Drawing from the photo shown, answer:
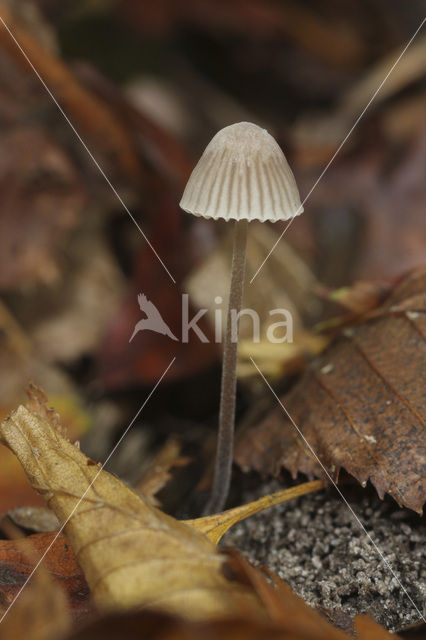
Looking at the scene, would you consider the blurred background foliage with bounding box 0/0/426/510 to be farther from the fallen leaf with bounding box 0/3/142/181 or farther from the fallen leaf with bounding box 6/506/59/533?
the fallen leaf with bounding box 6/506/59/533

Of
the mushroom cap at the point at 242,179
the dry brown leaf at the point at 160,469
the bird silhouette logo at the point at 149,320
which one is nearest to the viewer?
the mushroom cap at the point at 242,179

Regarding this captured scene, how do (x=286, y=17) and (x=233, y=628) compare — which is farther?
(x=286, y=17)

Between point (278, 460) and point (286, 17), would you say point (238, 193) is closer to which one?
point (278, 460)

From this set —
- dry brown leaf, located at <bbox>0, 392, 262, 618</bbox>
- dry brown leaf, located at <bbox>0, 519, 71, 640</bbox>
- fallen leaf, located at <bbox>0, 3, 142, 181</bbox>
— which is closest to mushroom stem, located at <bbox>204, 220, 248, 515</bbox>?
dry brown leaf, located at <bbox>0, 392, 262, 618</bbox>

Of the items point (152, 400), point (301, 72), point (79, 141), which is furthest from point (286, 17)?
point (152, 400)

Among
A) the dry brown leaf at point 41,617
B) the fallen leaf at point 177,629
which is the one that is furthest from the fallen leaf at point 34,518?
the fallen leaf at point 177,629

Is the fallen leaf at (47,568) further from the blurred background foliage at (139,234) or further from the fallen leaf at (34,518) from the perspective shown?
the blurred background foliage at (139,234)
